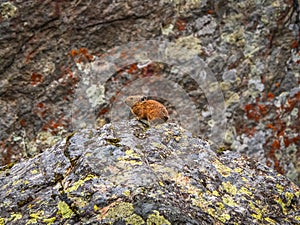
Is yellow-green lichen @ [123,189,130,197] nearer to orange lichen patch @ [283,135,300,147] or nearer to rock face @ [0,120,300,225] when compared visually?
rock face @ [0,120,300,225]

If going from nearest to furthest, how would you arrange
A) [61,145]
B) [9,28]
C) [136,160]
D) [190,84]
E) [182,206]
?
[182,206] < [136,160] < [61,145] < [9,28] < [190,84]

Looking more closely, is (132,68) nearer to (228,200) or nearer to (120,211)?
(228,200)

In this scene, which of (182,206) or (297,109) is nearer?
(182,206)

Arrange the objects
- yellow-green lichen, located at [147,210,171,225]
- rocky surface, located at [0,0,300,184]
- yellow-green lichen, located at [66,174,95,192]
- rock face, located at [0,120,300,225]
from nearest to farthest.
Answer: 1. yellow-green lichen, located at [147,210,171,225]
2. rock face, located at [0,120,300,225]
3. yellow-green lichen, located at [66,174,95,192]
4. rocky surface, located at [0,0,300,184]

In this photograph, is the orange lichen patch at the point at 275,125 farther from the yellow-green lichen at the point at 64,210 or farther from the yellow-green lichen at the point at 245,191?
the yellow-green lichen at the point at 64,210

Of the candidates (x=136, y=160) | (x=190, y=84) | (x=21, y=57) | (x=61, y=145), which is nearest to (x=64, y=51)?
(x=21, y=57)

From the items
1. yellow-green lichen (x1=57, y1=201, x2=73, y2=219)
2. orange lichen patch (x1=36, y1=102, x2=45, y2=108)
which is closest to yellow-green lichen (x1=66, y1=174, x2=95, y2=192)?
yellow-green lichen (x1=57, y1=201, x2=73, y2=219)

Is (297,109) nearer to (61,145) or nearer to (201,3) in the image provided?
(201,3)
